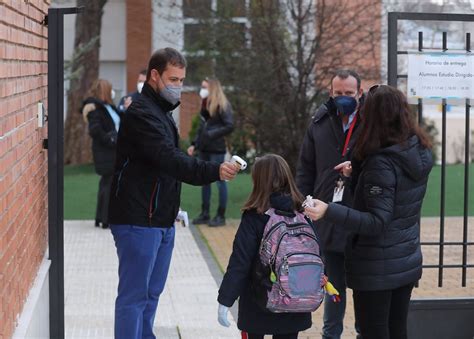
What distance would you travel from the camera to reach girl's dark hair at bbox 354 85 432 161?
494cm

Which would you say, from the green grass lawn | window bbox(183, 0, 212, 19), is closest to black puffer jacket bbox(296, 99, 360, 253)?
the green grass lawn

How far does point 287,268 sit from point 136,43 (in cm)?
2285

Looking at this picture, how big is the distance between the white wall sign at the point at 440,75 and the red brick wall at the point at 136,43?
1951cm

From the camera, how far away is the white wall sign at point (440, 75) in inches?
250

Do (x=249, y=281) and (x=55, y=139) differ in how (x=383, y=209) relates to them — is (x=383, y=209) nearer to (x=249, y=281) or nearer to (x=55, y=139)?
(x=249, y=281)

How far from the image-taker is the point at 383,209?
4828 mm

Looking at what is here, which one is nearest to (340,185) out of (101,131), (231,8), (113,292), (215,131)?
(113,292)

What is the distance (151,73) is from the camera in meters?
5.66

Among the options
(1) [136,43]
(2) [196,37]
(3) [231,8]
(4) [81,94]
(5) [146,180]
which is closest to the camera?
(5) [146,180]

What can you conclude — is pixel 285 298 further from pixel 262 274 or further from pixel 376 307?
pixel 376 307

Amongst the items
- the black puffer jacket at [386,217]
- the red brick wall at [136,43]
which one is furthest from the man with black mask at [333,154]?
the red brick wall at [136,43]

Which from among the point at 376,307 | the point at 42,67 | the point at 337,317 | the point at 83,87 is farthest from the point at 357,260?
the point at 83,87

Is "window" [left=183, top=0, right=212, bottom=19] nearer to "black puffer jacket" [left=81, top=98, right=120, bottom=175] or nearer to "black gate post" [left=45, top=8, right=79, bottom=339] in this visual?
"black puffer jacket" [left=81, top=98, right=120, bottom=175]

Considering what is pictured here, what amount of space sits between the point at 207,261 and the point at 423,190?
528 centimetres
